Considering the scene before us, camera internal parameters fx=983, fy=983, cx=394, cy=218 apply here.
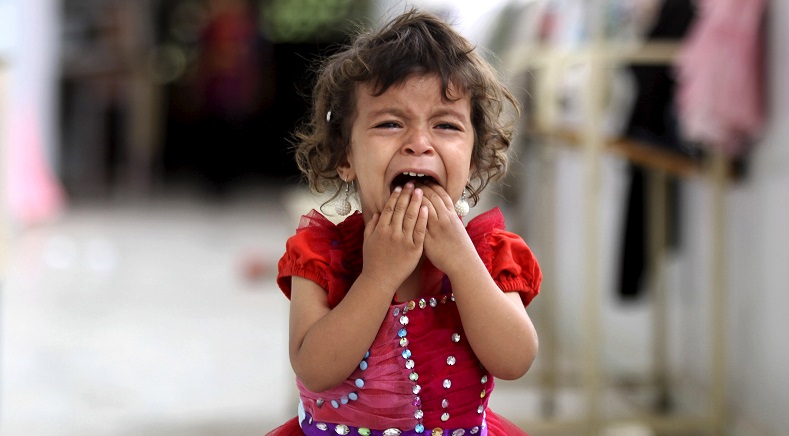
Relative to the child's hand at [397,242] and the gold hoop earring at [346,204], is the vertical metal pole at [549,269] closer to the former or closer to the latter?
the gold hoop earring at [346,204]

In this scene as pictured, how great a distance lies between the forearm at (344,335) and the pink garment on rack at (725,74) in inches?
51.7

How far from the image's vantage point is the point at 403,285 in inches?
36.0

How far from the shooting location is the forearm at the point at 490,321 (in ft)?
2.76

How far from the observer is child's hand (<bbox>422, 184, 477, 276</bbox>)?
0.85m

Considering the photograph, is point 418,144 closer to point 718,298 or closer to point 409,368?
point 409,368

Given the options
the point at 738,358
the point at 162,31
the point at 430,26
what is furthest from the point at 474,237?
the point at 162,31

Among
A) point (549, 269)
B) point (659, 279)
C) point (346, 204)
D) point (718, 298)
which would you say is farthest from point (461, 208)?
point (549, 269)

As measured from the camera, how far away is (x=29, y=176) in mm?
5348

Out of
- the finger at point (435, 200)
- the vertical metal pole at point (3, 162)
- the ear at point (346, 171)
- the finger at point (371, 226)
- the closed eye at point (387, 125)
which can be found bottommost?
the finger at point (371, 226)

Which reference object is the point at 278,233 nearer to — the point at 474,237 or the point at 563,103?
the point at 563,103

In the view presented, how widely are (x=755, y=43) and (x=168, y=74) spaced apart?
6.61 m

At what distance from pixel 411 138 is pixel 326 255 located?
135 mm

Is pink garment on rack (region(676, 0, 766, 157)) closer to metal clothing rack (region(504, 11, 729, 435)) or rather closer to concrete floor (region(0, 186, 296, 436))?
metal clothing rack (region(504, 11, 729, 435))

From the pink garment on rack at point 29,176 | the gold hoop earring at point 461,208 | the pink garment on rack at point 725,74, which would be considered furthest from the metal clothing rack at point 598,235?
the pink garment on rack at point 29,176
